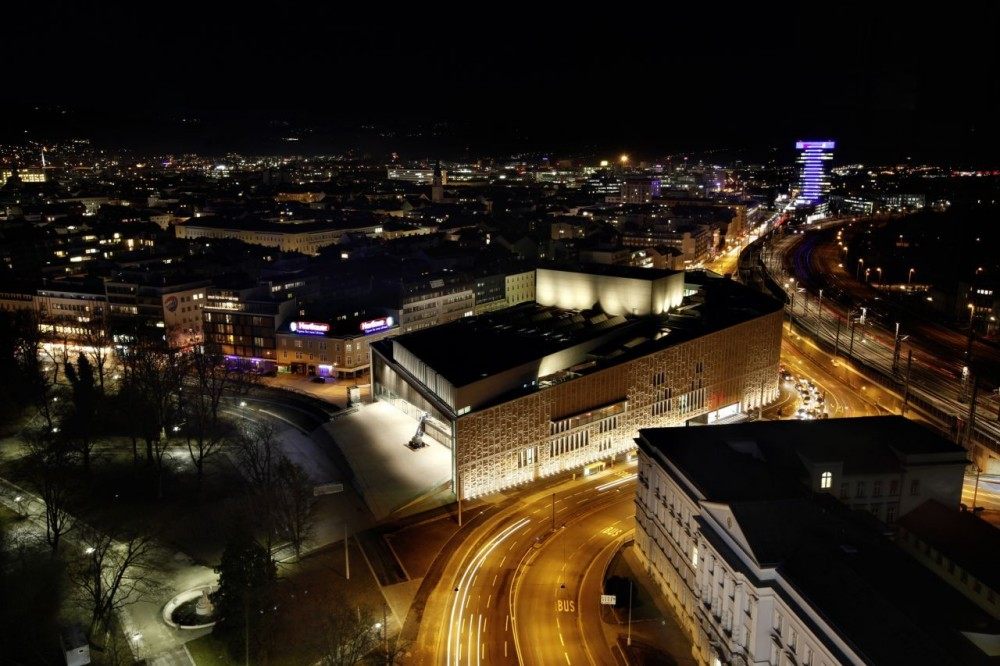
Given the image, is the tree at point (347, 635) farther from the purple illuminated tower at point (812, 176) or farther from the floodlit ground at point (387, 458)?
the purple illuminated tower at point (812, 176)

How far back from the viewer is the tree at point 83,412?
42531mm

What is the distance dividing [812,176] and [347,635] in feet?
628

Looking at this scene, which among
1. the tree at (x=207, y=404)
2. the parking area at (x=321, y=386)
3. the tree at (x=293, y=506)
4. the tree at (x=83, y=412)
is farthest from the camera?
the parking area at (x=321, y=386)

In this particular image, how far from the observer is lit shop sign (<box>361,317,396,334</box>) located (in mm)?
58469

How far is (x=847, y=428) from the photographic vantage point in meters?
32.8

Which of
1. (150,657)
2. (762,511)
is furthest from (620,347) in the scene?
(150,657)

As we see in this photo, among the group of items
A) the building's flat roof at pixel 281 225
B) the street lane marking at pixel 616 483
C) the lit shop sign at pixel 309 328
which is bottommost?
the street lane marking at pixel 616 483

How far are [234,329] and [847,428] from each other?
154ft

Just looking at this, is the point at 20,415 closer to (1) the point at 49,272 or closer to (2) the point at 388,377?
(2) the point at 388,377

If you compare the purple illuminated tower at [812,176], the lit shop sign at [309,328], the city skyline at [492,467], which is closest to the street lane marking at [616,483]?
the city skyline at [492,467]

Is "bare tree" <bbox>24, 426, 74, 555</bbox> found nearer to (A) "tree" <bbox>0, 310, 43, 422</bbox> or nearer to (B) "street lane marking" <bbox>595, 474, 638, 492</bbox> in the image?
(A) "tree" <bbox>0, 310, 43, 422</bbox>

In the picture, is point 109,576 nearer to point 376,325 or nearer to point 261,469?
point 261,469

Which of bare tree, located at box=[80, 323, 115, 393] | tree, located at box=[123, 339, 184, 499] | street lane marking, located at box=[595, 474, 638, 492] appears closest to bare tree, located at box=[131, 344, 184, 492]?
tree, located at box=[123, 339, 184, 499]

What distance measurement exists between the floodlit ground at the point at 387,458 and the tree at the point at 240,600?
32.7 ft
